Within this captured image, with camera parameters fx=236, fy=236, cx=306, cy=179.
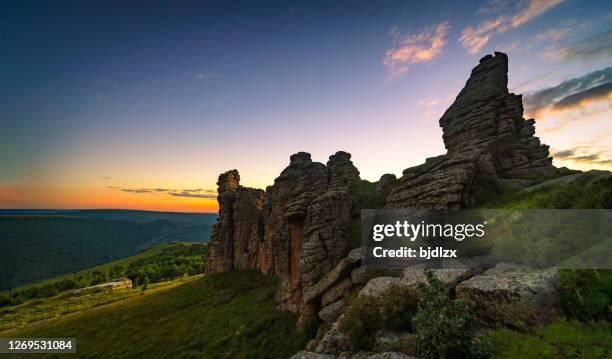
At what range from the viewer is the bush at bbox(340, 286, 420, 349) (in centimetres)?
1172

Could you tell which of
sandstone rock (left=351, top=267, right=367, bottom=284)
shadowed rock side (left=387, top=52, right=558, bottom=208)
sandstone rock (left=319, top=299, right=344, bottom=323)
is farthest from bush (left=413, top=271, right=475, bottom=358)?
shadowed rock side (left=387, top=52, right=558, bottom=208)

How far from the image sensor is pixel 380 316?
12.2 m

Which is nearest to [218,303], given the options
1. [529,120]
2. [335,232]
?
[335,232]

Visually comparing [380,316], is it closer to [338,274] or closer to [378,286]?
[378,286]

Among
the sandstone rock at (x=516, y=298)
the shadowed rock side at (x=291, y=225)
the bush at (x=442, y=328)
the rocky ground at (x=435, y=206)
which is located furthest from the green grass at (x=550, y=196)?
the shadowed rock side at (x=291, y=225)

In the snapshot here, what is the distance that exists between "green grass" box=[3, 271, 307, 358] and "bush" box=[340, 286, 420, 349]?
20.8 m

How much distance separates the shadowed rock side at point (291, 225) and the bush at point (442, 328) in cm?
2368

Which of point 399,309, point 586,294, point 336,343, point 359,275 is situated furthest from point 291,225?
point 586,294

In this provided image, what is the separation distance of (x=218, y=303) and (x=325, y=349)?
44544mm

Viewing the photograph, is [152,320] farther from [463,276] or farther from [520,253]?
[520,253]

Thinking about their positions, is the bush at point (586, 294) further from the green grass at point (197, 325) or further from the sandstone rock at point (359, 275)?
the green grass at point (197, 325)

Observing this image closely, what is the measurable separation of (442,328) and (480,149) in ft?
A: 106

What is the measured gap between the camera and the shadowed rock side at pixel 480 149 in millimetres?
26188

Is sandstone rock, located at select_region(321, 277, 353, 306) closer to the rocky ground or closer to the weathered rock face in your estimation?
the rocky ground
